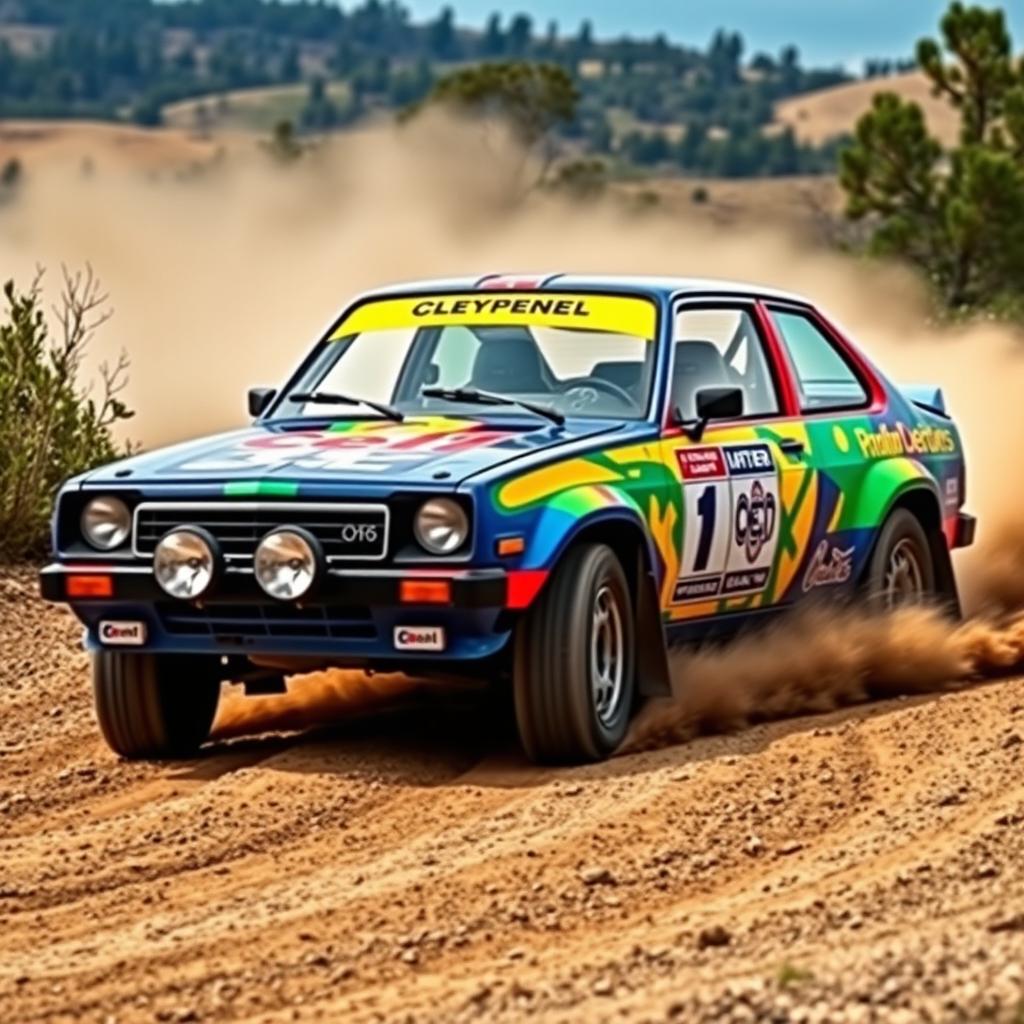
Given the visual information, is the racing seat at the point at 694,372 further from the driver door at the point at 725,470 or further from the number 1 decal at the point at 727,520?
the number 1 decal at the point at 727,520

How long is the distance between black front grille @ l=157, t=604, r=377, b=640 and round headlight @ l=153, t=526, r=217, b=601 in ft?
0.31

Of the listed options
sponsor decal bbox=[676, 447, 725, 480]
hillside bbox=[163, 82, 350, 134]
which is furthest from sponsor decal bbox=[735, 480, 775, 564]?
hillside bbox=[163, 82, 350, 134]

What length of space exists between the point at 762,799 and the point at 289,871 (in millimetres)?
1458

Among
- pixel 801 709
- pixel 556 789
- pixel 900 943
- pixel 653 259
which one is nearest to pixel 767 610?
pixel 801 709

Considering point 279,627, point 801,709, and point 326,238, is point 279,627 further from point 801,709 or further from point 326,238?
point 326,238

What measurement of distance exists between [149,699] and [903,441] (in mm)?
3363

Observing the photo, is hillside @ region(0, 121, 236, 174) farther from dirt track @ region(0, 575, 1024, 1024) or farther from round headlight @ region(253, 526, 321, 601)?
round headlight @ region(253, 526, 321, 601)

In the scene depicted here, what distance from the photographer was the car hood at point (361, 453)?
824 cm

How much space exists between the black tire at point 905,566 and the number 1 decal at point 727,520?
818 millimetres

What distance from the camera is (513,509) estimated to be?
26.7 ft

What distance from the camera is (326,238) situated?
3725cm

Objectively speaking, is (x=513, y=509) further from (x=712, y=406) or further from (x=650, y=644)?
(x=712, y=406)

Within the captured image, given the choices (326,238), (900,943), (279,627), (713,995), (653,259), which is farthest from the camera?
(326,238)

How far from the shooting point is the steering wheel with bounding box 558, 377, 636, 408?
9195mm
